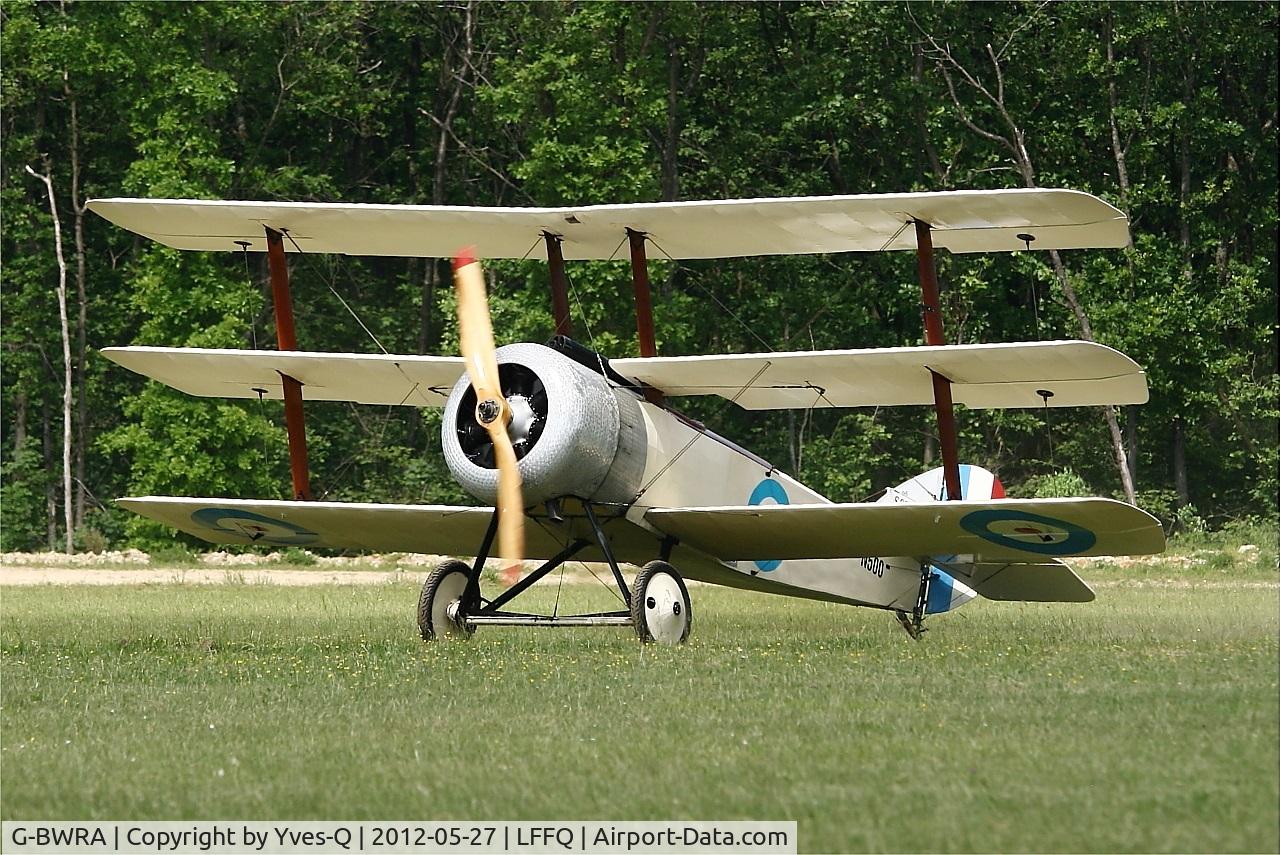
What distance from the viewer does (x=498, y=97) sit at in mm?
34750

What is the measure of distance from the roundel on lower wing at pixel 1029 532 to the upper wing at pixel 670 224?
2.33m

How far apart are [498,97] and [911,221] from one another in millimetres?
22805

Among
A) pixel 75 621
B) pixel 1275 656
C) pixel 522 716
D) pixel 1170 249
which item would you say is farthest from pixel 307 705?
pixel 1170 249

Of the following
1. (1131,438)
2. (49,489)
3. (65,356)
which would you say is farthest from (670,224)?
(49,489)

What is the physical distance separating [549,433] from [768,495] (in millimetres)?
2957

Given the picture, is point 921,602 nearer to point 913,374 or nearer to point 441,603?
point 913,374

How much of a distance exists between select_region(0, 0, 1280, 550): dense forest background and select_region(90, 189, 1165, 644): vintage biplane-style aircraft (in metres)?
16.7

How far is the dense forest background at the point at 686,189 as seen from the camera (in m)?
32.8

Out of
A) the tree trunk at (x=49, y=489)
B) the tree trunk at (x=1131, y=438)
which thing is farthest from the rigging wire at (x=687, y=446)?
the tree trunk at (x=49, y=489)

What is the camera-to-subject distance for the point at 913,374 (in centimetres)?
1343

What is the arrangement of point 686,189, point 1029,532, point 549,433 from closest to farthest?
1. point 549,433
2. point 1029,532
3. point 686,189

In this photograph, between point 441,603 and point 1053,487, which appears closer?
point 441,603

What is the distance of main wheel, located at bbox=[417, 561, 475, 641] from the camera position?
41.5ft

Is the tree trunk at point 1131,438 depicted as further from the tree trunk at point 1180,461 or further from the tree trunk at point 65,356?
the tree trunk at point 65,356
